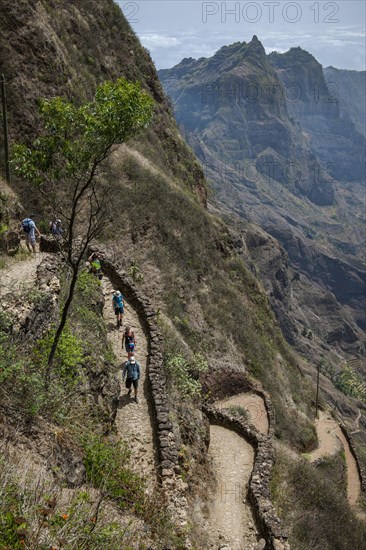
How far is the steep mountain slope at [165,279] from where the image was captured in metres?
14.2

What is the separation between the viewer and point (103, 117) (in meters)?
8.86

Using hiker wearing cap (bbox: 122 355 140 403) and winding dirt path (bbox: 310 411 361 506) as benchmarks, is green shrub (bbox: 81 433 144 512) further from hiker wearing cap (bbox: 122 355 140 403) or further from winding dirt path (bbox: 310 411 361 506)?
winding dirt path (bbox: 310 411 361 506)

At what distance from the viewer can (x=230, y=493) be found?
569 inches

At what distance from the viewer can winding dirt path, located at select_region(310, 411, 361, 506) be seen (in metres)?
29.4

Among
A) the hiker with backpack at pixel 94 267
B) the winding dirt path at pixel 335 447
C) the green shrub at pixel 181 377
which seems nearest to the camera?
the green shrub at pixel 181 377

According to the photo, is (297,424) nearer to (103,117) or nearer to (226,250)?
(226,250)

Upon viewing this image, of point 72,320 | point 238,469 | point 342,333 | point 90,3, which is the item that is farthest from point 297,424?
point 342,333

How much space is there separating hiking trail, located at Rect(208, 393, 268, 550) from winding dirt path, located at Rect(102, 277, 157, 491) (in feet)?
8.04

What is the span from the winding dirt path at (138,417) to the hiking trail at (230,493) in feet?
8.04

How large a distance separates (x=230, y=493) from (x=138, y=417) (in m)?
4.05

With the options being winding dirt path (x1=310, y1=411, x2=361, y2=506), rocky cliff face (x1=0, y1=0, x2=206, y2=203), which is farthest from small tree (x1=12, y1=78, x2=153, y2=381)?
winding dirt path (x1=310, y1=411, x2=361, y2=506)

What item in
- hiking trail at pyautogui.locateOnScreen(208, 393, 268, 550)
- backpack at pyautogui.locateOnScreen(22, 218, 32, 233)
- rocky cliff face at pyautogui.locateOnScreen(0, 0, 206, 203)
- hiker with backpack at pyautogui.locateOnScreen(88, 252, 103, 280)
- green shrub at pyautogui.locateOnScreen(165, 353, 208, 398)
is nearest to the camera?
hiking trail at pyautogui.locateOnScreen(208, 393, 268, 550)

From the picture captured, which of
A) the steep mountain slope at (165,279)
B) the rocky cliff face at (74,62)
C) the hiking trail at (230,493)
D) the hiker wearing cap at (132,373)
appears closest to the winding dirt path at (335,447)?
the steep mountain slope at (165,279)

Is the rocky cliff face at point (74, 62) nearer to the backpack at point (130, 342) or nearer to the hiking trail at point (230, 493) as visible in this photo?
the backpack at point (130, 342)
